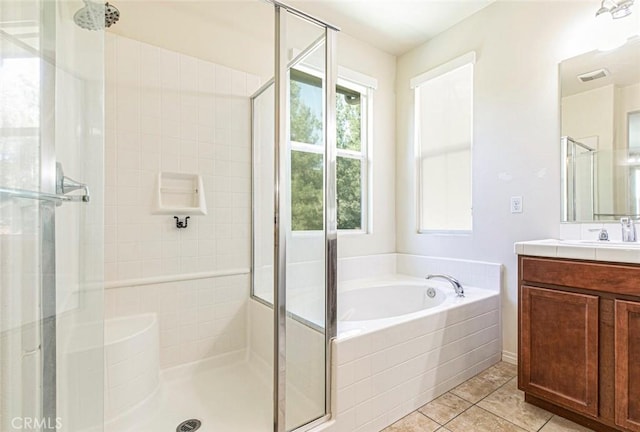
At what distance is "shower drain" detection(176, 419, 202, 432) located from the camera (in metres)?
1.48

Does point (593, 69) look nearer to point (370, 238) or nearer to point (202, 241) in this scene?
point (370, 238)

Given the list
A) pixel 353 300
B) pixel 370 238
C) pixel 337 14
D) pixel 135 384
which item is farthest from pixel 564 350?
pixel 337 14

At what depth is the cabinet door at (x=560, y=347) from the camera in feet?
4.48

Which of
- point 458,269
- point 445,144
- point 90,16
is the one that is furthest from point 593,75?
point 90,16

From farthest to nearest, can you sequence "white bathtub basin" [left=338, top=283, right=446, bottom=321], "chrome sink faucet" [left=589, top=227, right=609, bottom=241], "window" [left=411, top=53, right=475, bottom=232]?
"window" [left=411, top=53, right=475, bottom=232], "white bathtub basin" [left=338, top=283, right=446, bottom=321], "chrome sink faucet" [left=589, top=227, right=609, bottom=241]

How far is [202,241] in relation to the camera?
2.13 meters

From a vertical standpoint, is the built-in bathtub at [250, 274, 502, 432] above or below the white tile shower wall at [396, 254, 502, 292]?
below

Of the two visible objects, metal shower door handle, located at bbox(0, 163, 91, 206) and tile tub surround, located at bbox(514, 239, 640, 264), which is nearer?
metal shower door handle, located at bbox(0, 163, 91, 206)

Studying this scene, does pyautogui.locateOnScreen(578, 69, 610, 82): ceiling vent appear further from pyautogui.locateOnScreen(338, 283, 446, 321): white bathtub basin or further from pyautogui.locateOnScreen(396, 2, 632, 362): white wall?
pyautogui.locateOnScreen(338, 283, 446, 321): white bathtub basin

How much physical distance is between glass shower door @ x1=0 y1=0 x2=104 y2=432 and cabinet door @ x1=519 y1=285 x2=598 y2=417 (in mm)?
1882

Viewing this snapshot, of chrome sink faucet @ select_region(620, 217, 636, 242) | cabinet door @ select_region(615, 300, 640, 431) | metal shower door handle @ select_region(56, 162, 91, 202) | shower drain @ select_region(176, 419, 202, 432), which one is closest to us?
metal shower door handle @ select_region(56, 162, 91, 202)

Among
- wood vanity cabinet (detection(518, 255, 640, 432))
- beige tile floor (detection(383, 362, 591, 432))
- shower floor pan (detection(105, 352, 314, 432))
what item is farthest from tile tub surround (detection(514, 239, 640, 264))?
shower floor pan (detection(105, 352, 314, 432))

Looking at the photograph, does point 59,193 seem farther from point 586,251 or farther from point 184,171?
point 586,251

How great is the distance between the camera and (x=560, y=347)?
1.45 m
